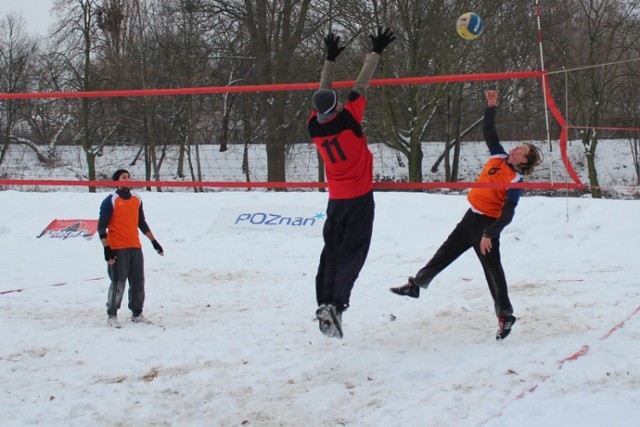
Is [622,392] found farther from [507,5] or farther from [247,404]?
A: [507,5]

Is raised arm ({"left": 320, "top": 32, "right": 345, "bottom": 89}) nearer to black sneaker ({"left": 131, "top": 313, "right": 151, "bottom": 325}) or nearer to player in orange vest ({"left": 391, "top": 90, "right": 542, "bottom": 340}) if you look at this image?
player in orange vest ({"left": 391, "top": 90, "right": 542, "bottom": 340})

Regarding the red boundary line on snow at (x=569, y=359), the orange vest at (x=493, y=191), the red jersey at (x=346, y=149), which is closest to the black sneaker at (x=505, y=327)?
the red boundary line on snow at (x=569, y=359)

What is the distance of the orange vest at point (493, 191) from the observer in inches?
223

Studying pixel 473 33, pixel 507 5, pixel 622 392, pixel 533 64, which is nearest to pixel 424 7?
pixel 507 5

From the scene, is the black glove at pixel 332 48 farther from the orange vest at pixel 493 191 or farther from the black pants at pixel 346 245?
the orange vest at pixel 493 191

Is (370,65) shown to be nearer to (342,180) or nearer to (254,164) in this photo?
(342,180)

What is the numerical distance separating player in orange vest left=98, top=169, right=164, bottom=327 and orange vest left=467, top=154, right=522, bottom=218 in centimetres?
369

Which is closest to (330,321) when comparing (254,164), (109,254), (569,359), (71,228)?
(569,359)

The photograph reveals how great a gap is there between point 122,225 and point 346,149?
129 inches

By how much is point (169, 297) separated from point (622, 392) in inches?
224

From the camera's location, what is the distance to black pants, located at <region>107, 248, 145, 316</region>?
7160mm

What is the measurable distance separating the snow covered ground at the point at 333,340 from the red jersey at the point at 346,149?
140cm

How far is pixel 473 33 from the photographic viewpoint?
7.62 metres

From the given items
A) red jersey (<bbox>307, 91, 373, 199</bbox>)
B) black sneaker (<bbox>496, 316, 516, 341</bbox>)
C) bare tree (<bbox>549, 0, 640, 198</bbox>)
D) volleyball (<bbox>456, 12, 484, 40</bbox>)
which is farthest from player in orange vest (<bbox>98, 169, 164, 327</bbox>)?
bare tree (<bbox>549, 0, 640, 198</bbox>)
